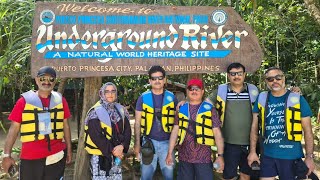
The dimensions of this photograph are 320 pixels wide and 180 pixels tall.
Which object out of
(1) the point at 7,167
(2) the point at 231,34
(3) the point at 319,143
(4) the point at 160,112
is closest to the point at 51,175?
(1) the point at 7,167

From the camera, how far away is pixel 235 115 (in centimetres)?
370

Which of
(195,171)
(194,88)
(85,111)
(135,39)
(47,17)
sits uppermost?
(47,17)

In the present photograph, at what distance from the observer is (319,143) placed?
7297mm

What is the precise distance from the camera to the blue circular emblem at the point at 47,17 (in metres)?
4.06

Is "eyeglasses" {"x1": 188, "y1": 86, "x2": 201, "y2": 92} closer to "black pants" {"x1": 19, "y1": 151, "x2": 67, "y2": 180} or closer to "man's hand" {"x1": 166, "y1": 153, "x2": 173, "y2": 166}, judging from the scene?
"man's hand" {"x1": 166, "y1": 153, "x2": 173, "y2": 166}

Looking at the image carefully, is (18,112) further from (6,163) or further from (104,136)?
(104,136)

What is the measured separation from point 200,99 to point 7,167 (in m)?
2.15

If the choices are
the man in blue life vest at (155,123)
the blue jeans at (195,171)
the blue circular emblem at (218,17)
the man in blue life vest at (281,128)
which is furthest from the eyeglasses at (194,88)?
the blue circular emblem at (218,17)

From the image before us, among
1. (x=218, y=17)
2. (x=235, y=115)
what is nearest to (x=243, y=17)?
(x=218, y=17)

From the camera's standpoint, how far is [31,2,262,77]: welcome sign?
13.4 ft

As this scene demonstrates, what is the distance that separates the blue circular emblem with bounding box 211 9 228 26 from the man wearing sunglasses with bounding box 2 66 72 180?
7.34 feet

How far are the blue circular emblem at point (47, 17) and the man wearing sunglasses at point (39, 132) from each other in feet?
3.16

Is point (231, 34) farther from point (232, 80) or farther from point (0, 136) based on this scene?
point (0, 136)

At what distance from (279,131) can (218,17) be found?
1.78m
